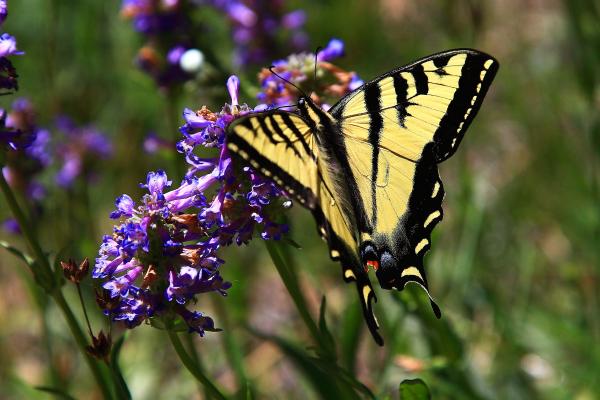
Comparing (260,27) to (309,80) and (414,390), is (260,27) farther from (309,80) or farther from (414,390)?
(414,390)

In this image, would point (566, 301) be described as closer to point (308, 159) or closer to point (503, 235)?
point (503, 235)

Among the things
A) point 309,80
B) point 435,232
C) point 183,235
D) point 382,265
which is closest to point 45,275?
point 183,235

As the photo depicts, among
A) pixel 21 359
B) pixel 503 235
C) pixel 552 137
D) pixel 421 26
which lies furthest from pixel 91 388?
pixel 421 26

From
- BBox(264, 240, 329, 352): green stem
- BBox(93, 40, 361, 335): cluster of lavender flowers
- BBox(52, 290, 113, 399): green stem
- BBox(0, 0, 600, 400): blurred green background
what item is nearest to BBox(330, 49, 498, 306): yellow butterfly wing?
BBox(264, 240, 329, 352): green stem

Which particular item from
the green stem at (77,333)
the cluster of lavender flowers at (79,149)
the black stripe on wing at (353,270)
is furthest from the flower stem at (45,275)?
the cluster of lavender flowers at (79,149)

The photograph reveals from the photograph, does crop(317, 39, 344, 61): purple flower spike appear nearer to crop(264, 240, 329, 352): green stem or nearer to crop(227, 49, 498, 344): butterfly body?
crop(227, 49, 498, 344): butterfly body
